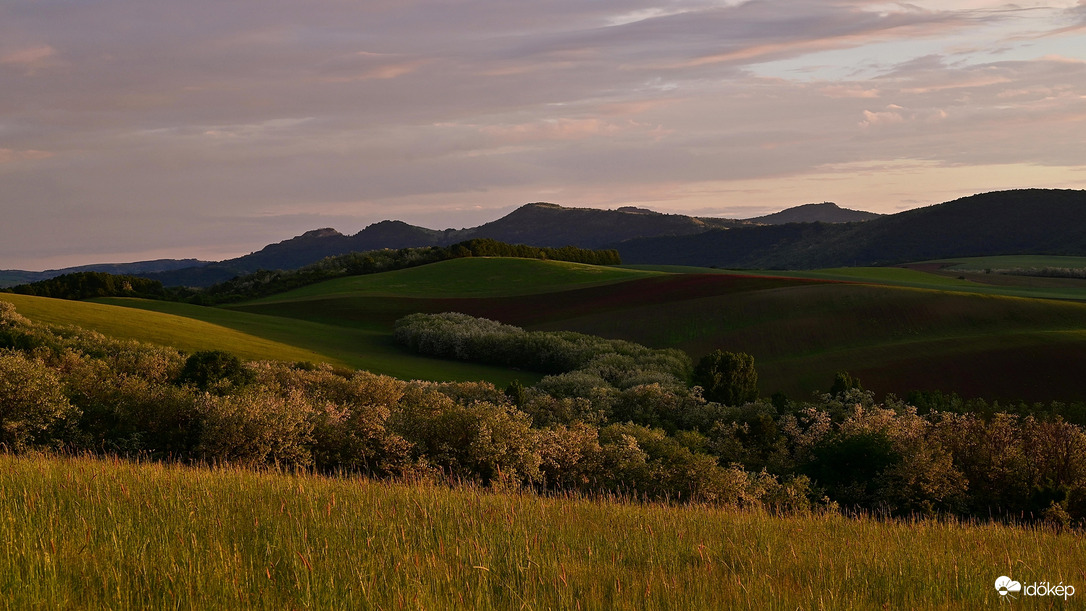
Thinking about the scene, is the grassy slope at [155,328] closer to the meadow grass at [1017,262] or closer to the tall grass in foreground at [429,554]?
the tall grass in foreground at [429,554]

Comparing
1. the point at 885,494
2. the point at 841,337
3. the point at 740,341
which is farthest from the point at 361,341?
the point at 885,494

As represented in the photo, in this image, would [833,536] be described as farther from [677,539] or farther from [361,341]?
[361,341]

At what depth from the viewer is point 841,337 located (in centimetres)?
5503

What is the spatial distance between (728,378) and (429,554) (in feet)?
118

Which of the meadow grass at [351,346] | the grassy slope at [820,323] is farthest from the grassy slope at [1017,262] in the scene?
the meadow grass at [351,346]

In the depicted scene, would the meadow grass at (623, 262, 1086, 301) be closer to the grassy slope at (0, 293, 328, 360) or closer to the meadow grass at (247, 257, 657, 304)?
the meadow grass at (247, 257, 657, 304)

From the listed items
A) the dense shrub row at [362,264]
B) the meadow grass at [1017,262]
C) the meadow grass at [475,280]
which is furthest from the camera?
the meadow grass at [1017,262]

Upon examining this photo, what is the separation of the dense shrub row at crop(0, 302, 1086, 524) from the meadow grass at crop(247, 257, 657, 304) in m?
61.3

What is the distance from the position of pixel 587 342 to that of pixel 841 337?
18.7 meters

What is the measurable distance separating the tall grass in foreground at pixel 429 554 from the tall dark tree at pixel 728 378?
29.7m

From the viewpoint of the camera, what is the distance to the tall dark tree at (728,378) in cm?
4047

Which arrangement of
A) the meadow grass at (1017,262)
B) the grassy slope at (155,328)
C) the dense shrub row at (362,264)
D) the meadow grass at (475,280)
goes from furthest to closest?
the meadow grass at (1017,262)
the dense shrub row at (362,264)
the meadow grass at (475,280)
the grassy slope at (155,328)

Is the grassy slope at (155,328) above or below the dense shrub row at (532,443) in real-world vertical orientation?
above

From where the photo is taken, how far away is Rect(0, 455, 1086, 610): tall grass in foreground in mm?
5895
